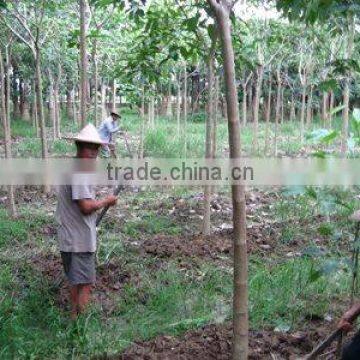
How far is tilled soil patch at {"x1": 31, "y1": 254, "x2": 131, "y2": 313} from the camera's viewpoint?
4.24m

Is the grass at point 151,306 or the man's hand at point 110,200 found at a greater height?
the man's hand at point 110,200

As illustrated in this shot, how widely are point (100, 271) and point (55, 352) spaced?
4.89 ft

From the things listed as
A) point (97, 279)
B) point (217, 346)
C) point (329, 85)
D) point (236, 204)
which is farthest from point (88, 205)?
point (329, 85)

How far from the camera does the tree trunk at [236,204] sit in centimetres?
249

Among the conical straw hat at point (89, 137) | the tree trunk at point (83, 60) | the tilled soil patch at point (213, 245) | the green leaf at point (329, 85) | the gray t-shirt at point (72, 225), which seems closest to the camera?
the green leaf at point (329, 85)

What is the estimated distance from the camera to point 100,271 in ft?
15.7

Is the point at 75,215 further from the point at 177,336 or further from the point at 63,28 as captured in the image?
the point at 63,28

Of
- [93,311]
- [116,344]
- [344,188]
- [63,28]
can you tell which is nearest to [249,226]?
[93,311]

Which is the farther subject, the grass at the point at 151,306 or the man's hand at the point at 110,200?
the man's hand at the point at 110,200

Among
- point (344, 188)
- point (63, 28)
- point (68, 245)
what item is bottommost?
point (68, 245)

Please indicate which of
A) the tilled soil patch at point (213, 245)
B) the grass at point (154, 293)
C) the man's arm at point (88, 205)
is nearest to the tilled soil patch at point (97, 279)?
the grass at point (154, 293)

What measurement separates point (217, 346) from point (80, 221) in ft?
4.27

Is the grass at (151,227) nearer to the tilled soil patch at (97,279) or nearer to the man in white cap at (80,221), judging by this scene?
the tilled soil patch at (97,279)

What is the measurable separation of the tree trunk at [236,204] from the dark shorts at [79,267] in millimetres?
1480
